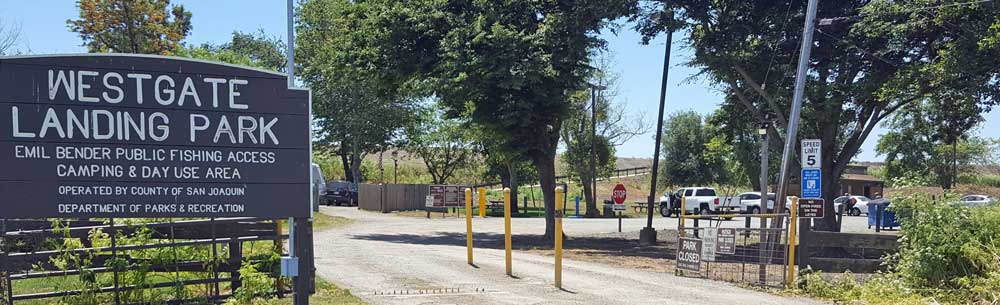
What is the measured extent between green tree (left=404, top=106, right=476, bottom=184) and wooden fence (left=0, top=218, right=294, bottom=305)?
45.6m

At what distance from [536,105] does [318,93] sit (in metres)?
30.3

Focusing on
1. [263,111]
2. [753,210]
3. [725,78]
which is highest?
[725,78]

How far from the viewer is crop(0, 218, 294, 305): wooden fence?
9555mm

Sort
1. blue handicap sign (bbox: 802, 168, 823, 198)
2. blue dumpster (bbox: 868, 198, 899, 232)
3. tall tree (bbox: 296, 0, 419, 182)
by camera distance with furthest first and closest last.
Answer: tall tree (bbox: 296, 0, 419, 182), blue dumpster (bbox: 868, 198, 899, 232), blue handicap sign (bbox: 802, 168, 823, 198)

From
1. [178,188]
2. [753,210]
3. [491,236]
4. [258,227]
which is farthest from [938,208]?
[753,210]

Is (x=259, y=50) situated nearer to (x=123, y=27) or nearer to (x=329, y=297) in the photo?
(x=123, y=27)

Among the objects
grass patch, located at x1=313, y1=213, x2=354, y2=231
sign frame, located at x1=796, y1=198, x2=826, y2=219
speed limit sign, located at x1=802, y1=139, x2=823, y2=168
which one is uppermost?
speed limit sign, located at x1=802, y1=139, x2=823, y2=168

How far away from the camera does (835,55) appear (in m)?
22.7

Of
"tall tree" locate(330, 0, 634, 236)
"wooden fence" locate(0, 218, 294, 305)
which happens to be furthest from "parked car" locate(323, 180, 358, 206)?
"wooden fence" locate(0, 218, 294, 305)

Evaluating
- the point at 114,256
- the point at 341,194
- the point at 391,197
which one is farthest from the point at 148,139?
the point at 341,194

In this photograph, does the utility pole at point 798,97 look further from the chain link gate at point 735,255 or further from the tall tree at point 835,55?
the tall tree at point 835,55

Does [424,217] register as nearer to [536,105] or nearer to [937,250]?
[536,105]

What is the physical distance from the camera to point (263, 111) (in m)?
8.38

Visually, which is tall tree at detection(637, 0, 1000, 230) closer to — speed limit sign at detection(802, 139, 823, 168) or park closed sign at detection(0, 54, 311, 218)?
speed limit sign at detection(802, 139, 823, 168)
